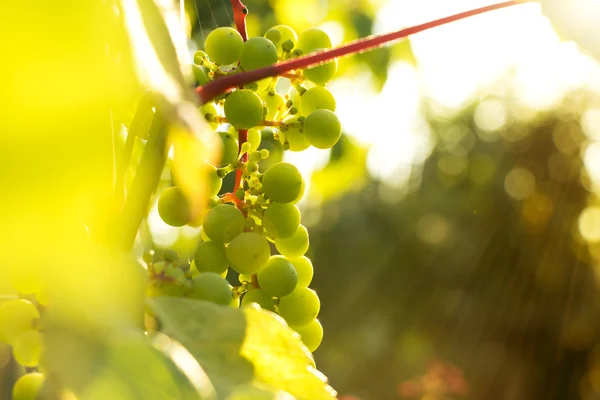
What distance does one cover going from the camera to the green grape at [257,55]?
0.49 m

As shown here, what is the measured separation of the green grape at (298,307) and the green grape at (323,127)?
0.14 m

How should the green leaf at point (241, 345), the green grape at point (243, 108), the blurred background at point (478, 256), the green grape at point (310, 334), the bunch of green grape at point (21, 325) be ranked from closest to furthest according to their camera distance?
the green leaf at point (241, 345), the bunch of green grape at point (21, 325), the green grape at point (243, 108), the green grape at point (310, 334), the blurred background at point (478, 256)

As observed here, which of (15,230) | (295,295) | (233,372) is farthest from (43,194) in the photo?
(295,295)

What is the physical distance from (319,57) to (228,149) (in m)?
0.18

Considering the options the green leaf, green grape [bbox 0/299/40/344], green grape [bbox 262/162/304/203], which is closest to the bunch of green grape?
green grape [bbox 0/299/40/344]

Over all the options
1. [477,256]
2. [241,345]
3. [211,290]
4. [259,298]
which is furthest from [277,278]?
[477,256]

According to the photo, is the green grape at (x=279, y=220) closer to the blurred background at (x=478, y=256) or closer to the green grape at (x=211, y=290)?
the green grape at (x=211, y=290)

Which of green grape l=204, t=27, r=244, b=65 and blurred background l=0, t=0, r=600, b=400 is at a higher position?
green grape l=204, t=27, r=244, b=65

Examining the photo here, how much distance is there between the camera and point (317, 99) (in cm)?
58

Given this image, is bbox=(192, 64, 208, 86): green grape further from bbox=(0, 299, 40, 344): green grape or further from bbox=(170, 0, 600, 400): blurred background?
bbox=(170, 0, 600, 400): blurred background

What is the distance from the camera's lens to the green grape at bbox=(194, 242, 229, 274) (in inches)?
20.3

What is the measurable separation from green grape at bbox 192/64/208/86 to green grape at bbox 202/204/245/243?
10 centimetres

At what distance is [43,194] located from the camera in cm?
16

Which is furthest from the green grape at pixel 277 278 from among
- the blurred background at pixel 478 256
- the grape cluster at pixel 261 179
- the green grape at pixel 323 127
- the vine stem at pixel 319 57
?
the blurred background at pixel 478 256
